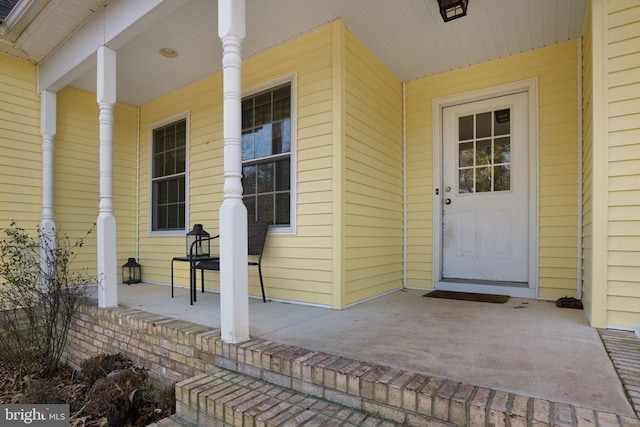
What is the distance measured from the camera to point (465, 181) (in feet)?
13.3

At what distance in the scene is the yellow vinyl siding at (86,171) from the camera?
4.68 metres

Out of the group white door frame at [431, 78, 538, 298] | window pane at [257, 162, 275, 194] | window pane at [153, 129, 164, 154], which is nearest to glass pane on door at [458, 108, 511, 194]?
white door frame at [431, 78, 538, 298]

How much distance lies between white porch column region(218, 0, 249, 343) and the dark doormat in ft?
7.47

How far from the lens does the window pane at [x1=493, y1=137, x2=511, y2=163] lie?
3.81m

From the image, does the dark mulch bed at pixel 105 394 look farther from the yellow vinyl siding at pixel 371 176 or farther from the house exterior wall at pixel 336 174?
the yellow vinyl siding at pixel 371 176

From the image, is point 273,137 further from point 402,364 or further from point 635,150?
point 635,150

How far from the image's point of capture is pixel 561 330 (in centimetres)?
238

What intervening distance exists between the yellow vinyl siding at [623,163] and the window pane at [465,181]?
1.68m

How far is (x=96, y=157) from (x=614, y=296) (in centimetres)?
599

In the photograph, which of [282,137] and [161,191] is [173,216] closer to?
[161,191]

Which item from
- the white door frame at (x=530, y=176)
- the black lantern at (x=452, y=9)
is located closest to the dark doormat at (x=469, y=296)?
the white door frame at (x=530, y=176)

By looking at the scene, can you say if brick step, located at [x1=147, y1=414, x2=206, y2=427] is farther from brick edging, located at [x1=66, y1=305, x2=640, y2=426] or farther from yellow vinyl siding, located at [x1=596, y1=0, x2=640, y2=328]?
yellow vinyl siding, located at [x1=596, y1=0, x2=640, y2=328]

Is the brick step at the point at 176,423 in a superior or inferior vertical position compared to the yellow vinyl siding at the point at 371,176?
inferior

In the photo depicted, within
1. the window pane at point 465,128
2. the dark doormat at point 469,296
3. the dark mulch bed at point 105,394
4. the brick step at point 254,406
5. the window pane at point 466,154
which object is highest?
the window pane at point 465,128
